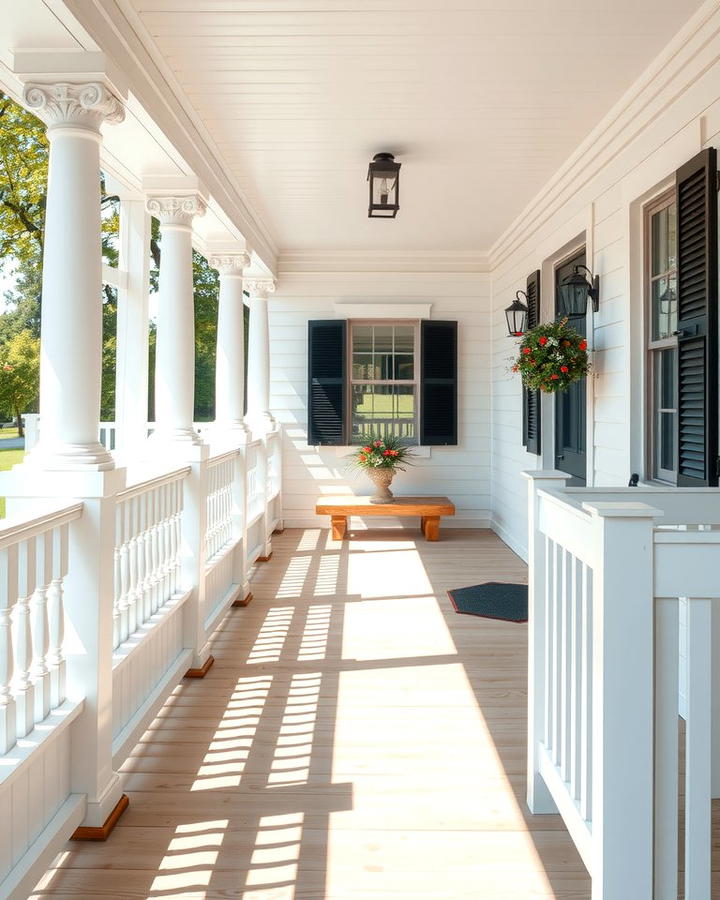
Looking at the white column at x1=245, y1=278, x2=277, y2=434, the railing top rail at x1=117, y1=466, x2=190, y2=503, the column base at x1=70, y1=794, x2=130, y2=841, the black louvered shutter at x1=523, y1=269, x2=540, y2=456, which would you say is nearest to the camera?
the column base at x1=70, y1=794, x2=130, y2=841

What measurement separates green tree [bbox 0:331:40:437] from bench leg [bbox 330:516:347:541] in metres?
4.68

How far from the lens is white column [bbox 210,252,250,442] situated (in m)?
6.07

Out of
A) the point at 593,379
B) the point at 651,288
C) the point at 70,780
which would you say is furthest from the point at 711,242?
the point at 70,780

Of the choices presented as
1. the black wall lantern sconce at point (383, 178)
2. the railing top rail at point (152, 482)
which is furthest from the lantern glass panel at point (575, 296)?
the railing top rail at point (152, 482)

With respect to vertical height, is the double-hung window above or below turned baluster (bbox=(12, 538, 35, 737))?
above

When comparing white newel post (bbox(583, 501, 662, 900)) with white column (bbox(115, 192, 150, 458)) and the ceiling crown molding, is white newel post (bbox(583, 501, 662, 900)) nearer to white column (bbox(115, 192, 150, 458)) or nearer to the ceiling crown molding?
white column (bbox(115, 192, 150, 458))

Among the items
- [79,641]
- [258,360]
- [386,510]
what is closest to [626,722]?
[79,641]

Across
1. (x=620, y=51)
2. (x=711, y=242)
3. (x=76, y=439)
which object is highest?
(x=620, y=51)

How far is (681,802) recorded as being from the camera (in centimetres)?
278

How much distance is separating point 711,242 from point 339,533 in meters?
5.60

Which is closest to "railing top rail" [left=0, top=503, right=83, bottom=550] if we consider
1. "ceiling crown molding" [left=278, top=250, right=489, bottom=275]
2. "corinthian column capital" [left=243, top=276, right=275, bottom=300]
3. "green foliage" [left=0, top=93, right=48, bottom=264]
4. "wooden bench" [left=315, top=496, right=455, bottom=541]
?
"green foliage" [left=0, top=93, right=48, bottom=264]

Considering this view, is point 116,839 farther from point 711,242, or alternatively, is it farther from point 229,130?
point 229,130

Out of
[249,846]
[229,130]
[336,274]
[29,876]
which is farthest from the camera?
[336,274]

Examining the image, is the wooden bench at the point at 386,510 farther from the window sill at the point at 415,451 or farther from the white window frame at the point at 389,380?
the white window frame at the point at 389,380
